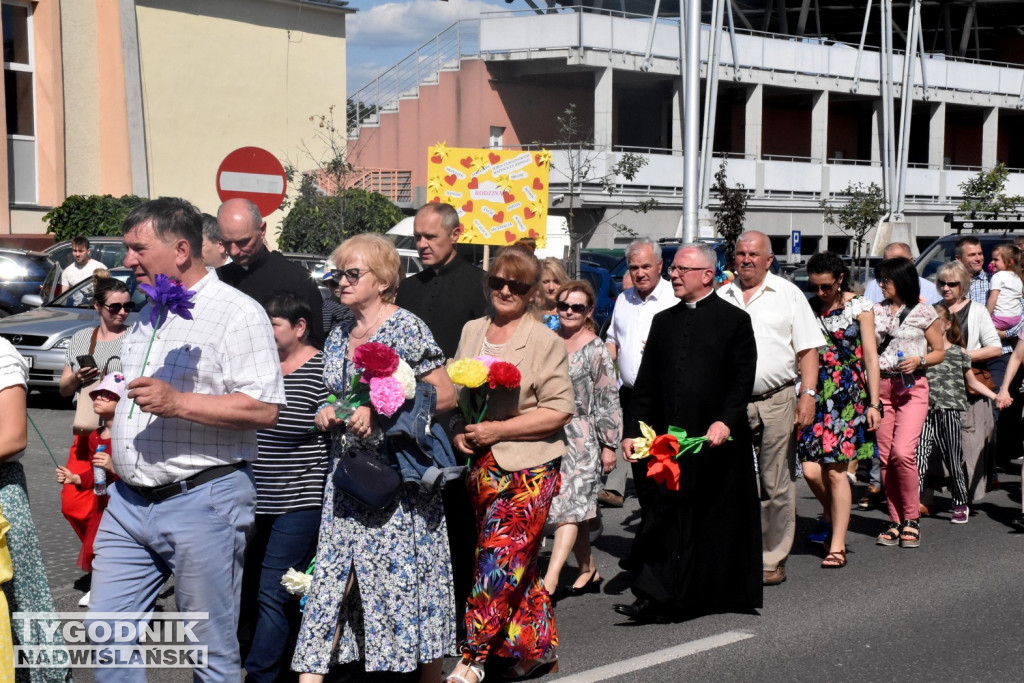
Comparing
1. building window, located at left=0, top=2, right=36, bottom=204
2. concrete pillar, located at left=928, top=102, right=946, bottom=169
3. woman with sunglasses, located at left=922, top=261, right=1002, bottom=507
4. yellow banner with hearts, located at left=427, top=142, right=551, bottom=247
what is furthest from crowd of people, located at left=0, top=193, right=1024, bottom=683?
concrete pillar, located at left=928, top=102, right=946, bottom=169

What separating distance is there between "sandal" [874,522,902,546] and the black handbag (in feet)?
16.3

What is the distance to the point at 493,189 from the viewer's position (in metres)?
12.8

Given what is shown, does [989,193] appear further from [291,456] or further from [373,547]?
[373,547]

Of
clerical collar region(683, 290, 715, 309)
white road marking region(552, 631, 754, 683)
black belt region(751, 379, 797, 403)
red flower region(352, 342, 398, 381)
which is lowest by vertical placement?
white road marking region(552, 631, 754, 683)

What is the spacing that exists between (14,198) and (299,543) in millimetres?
24497

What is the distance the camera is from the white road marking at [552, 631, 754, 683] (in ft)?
19.1

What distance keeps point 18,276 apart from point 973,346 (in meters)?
14.5

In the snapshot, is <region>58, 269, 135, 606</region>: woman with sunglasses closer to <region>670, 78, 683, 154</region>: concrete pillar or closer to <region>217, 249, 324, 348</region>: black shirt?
<region>217, 249, 324, 348</region>: black shirt

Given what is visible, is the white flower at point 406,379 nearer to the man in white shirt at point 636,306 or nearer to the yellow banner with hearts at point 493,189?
the man in white shirt at point 636,306

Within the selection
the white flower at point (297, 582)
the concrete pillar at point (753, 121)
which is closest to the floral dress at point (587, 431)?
the white flower at point (297, 582)

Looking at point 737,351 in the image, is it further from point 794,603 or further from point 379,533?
point 379,533

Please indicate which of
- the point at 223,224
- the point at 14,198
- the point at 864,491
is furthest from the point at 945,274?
the point at 14,198

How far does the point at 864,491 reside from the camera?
11.0 m

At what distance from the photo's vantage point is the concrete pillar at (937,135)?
50656mm
